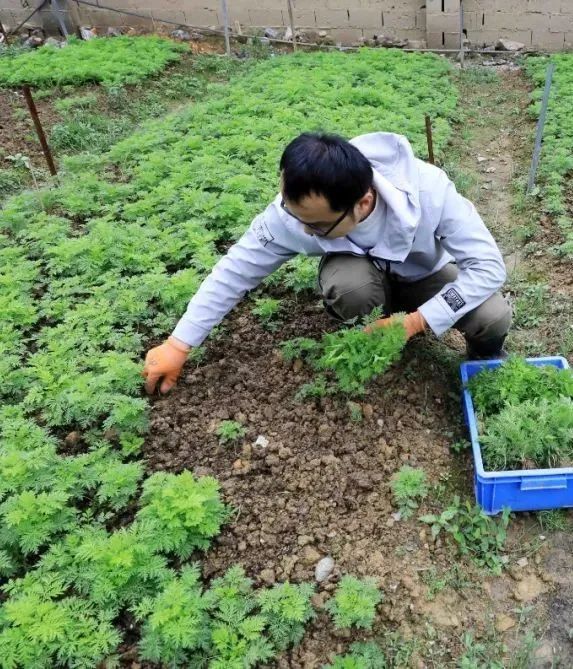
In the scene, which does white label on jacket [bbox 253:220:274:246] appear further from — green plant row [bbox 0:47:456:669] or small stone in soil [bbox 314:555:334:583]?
small stone in soil [bbox 314:555:334:583]

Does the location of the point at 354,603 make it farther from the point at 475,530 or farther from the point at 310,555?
the point at 475,530

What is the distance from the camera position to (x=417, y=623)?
241cm

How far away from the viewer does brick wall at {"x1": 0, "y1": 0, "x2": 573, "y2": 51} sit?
9.82 m

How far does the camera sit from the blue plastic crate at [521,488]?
8.36 feet

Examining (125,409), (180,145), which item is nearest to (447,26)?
(180,145)

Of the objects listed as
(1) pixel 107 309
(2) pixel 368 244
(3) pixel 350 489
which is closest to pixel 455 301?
(2) pixel 368 244

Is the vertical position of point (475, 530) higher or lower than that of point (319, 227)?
lower

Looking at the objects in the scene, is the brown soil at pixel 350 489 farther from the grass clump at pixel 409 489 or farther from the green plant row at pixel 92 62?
the green plant row at pixel 92 62

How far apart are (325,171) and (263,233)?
0.64 m

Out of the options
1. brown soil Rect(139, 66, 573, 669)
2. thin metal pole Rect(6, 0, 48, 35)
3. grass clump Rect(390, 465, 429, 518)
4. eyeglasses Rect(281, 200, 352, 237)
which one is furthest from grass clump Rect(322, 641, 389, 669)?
thin metal pole Rect(6, 0, 48, 35)

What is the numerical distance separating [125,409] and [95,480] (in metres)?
0.37

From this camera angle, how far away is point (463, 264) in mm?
2949

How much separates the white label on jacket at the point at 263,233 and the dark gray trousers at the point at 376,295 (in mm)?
391

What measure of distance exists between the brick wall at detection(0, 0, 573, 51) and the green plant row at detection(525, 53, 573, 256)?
1.60 meters
